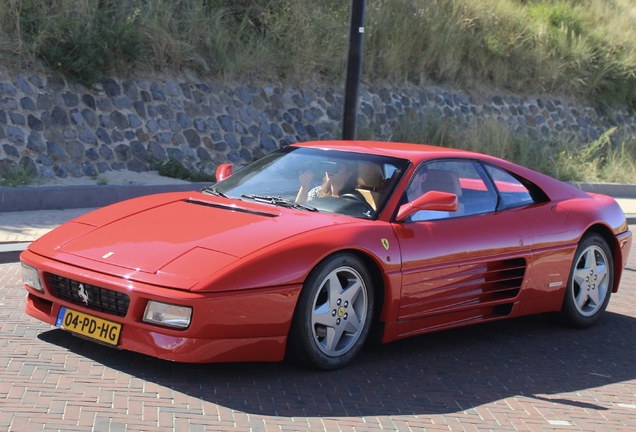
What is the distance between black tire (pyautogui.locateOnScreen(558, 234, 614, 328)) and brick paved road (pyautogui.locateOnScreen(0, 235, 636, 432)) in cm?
58

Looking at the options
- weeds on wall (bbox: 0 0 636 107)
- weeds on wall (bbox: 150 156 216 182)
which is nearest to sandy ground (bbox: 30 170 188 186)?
weeds on wall (bbox: 150 156 216 182)

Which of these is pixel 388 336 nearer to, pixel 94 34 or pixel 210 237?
pixel 210 237

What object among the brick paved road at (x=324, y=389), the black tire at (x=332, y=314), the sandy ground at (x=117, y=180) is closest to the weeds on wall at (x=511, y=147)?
the sandy ground at (x=117, y=180)

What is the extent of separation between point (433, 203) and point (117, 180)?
885cm

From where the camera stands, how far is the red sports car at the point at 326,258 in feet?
15.0

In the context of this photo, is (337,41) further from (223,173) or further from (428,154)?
(428,154)

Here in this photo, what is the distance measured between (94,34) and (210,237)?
10.6 metres

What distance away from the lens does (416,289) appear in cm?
543

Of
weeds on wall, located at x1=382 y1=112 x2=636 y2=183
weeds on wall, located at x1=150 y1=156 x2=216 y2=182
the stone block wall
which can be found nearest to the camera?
the stone block wall

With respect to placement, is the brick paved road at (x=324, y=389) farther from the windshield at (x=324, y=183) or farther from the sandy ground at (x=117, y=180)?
the sandy ground at (x=117, y=180)

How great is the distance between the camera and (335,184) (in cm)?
576

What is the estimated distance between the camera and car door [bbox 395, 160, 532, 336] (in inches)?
215

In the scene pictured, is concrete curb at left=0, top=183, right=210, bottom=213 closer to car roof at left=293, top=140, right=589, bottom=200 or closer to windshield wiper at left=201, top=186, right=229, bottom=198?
windshield wiper at left=201, top=186, right=229, bottom=198

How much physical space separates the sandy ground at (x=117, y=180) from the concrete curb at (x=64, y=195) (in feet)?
2.91
